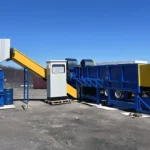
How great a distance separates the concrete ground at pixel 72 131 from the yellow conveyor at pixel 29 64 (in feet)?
11.5

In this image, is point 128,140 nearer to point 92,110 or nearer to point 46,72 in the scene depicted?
point 92,110

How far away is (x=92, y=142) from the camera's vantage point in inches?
258

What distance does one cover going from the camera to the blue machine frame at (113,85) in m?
11.0

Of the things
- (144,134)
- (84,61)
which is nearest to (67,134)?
(144,134)

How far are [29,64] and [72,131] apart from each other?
7215mm

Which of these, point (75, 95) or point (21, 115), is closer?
point (21, 115)

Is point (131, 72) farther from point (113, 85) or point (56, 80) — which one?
point (56, 80)

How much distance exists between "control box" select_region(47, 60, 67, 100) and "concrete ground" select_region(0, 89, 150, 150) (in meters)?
2.83

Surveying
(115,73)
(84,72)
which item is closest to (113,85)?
(115,73)

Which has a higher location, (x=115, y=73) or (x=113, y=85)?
(x=115, y=73)

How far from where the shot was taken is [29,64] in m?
14.1

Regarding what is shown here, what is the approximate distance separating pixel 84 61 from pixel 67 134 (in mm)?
8483

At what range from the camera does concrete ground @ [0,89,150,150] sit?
6.30 metres

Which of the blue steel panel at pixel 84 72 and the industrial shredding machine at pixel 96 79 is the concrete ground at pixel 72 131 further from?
the blue steel panel at pixel 84 72
